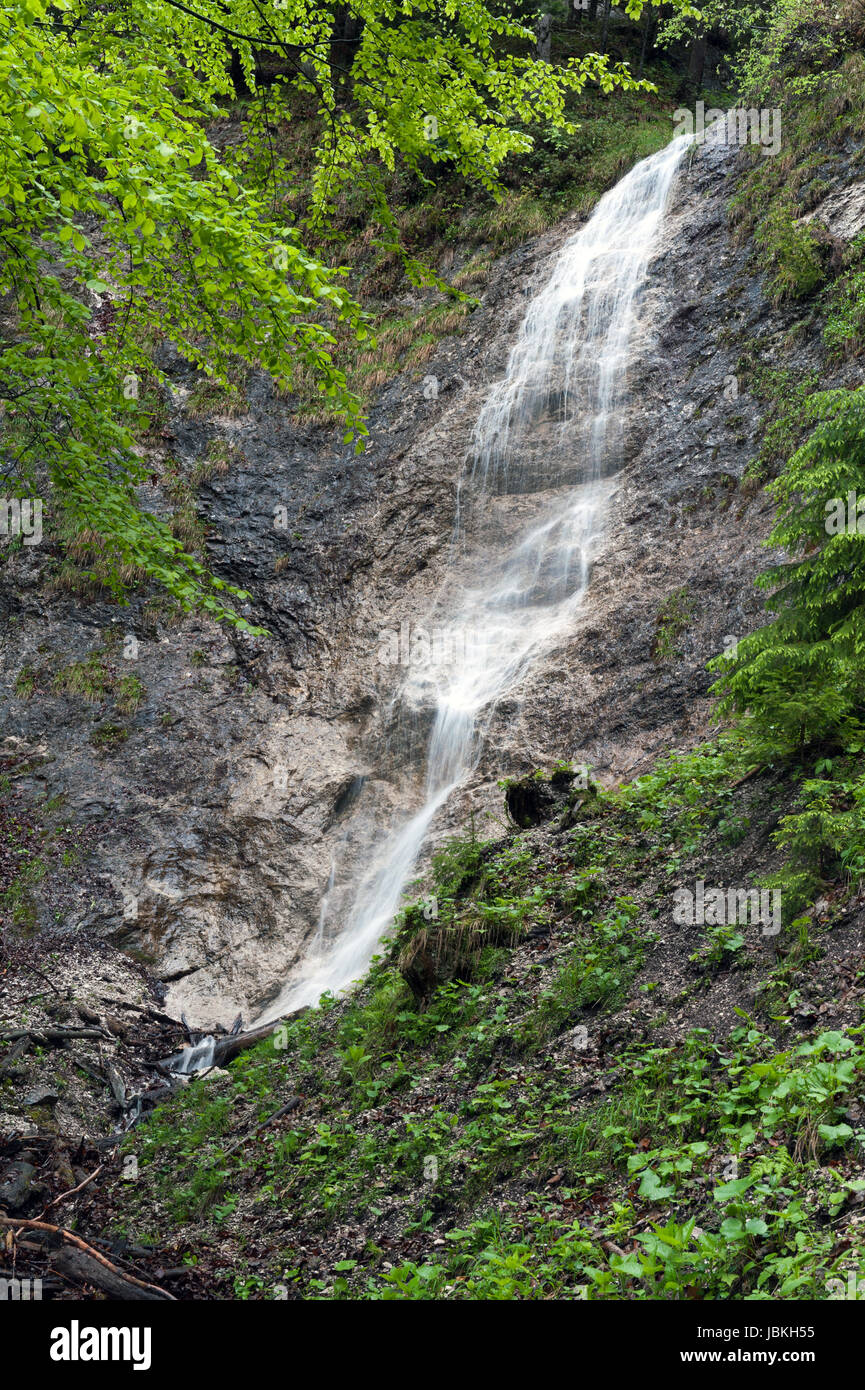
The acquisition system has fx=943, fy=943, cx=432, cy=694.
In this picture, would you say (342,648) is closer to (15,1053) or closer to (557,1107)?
(15,1053)

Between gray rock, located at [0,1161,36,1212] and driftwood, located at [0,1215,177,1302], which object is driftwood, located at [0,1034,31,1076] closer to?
gray rock, located at [0,1161,36,1212]

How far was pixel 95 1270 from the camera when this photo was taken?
5.35 metres

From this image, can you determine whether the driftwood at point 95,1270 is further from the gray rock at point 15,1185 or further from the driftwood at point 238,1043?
the driftwood at point 238,1043

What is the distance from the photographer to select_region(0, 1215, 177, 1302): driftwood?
5.21 meters

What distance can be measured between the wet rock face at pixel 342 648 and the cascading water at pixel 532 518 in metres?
0.29

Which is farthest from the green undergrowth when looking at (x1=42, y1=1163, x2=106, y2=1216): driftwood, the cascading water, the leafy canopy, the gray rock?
the cascading water

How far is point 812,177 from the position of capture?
14.0 meters

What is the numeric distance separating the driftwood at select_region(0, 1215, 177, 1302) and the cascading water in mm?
5690

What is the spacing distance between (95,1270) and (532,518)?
11541mm

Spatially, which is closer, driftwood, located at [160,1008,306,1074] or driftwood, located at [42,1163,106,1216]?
driftwood, located at [42,1163,106,1216]

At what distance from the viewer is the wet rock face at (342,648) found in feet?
37.8

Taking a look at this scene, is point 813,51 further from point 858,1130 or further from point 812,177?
point 858,1130

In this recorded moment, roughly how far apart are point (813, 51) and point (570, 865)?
15.9 metres
